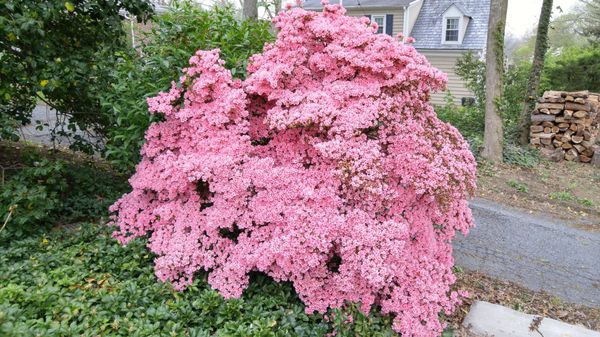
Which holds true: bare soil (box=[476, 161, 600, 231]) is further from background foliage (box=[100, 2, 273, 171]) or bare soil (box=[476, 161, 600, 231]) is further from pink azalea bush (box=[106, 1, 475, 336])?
background foliage (box=[100, 2, 273, 171])

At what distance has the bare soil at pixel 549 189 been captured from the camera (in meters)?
5.96

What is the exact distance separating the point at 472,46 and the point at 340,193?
16897mm

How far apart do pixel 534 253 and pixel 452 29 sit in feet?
50.9

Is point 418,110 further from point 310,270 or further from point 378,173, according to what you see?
point 310,270

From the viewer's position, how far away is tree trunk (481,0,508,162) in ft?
24.5

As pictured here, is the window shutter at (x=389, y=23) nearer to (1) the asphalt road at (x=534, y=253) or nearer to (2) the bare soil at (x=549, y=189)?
(2) the bare soil at (x=549, y=189)

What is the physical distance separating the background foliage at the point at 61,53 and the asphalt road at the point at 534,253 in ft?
12.6

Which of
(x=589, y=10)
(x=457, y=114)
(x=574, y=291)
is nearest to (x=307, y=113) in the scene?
(x=574, y=291)

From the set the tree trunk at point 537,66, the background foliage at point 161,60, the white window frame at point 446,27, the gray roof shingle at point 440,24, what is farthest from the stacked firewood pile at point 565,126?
the white window frame at point 446,27

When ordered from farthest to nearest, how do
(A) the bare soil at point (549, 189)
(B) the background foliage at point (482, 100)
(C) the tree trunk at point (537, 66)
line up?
(B) the background foliage at point (482, 100) < (C) the tree trunk at point (537, 66) < (A) the bare soil at point (549, 189)

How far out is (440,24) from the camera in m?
18.5

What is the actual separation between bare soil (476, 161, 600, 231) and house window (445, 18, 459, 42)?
35.9ft

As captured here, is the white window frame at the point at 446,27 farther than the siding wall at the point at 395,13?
No

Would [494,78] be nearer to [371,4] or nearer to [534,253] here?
[534,253]
